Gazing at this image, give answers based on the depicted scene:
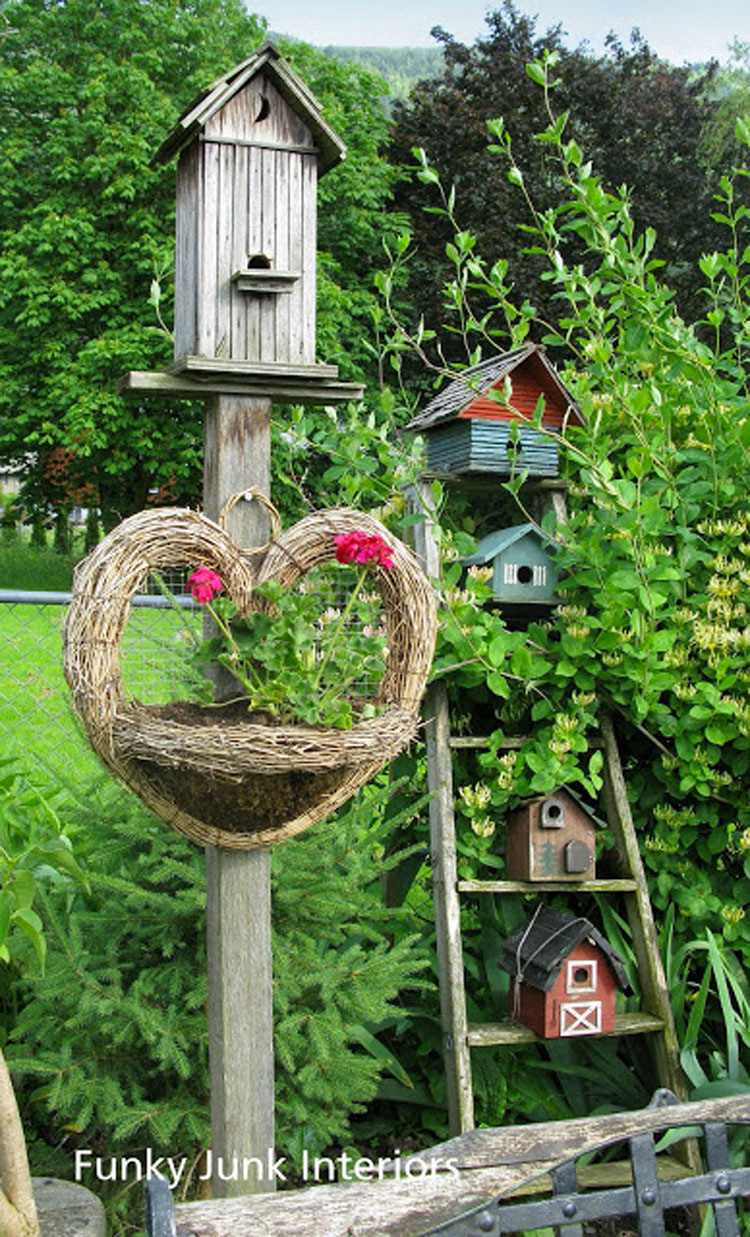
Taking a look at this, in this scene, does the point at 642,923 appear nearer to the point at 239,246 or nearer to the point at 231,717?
the point at 231,717

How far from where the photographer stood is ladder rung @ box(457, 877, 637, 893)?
2.83m

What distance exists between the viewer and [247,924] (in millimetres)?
2172

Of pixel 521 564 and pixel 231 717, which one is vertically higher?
pixel 521 564

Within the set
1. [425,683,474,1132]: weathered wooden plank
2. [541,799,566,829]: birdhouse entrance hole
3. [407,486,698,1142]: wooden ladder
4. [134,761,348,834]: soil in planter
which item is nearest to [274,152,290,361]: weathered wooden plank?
[407,486,698,1142]: wooden ladder

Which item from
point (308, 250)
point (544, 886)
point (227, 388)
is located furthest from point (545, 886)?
point (308, 250)

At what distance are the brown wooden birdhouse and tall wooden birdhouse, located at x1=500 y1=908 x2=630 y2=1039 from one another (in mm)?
120

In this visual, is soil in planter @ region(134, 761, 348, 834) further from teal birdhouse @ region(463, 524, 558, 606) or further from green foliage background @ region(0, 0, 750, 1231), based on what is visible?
teal birdhouse @ region(463, 524, 558, 606)

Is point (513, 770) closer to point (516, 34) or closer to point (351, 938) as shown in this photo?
point (351, 938)

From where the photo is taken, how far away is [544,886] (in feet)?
9.40

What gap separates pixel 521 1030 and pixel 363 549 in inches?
54.4

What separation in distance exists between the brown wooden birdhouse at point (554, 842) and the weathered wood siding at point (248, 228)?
1.25 m

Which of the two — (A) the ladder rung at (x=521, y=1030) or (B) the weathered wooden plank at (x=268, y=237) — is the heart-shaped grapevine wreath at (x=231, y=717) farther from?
(A) the ladder rung at (x=521, y=1030)

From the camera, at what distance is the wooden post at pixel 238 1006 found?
216 centimetres
